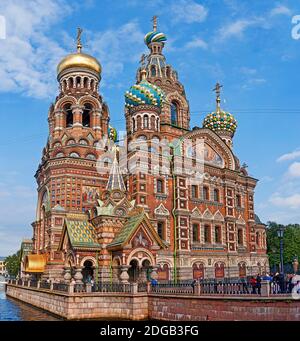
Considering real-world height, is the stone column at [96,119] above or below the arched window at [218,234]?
above

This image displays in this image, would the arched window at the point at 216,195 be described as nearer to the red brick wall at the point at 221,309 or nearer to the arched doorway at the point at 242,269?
the arched doorway at the point at 242,269

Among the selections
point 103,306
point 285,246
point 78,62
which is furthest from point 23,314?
point 285,246

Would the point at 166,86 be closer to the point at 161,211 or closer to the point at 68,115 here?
the point at 68,115

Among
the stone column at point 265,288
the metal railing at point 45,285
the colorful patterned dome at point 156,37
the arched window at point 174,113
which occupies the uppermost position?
the colorful patterned dome at point 156,37

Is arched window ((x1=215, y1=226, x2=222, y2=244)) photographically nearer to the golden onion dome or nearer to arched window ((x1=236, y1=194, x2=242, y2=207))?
A: arched window ((x1=236, y1=194, x2=242, y2=207))

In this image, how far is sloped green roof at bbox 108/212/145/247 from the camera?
2077cm

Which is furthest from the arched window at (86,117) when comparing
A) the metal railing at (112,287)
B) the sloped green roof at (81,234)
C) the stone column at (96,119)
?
the metal railing at (112,287)

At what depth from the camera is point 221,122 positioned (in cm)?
3866

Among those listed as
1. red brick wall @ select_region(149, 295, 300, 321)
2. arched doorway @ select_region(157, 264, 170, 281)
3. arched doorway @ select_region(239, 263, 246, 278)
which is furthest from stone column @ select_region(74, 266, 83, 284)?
arched doorway @ select_region(239, 263, 246, 278)

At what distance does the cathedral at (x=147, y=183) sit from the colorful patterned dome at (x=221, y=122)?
3625 millimetres

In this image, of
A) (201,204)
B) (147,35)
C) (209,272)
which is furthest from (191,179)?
(147,35)

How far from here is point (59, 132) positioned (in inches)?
1244

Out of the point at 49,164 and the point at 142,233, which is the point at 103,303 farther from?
the point at 49,164

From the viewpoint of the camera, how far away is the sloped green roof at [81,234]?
21391mm
